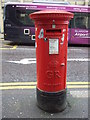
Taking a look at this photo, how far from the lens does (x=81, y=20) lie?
34.4ft

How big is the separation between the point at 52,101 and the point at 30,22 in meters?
8.23

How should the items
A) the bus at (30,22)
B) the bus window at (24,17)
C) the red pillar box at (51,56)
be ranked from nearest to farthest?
1. the red pillar box at (51,56)
2. the bus at (30,22)
3. the bus window at (24,17)

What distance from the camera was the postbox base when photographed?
294cm

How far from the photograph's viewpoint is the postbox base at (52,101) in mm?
2943

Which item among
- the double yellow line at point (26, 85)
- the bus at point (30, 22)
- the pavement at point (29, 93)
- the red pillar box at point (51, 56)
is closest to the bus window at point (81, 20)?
the bus at point (30, 22)

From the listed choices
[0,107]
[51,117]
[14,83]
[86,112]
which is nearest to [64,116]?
[51,117]

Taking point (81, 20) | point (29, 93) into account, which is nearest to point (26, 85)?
point (29, 93)

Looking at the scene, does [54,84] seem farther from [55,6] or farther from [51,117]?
[55,6]

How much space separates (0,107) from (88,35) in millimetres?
8542

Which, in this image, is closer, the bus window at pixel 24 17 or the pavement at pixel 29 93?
the pavement at pixel 29 93

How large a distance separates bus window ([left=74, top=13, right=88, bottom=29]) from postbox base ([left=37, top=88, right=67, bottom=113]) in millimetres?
8087

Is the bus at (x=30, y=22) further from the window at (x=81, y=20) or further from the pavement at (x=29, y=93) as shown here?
the pavement at (x=29, y=93)

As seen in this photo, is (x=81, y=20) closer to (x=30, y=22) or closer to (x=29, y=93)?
(x=30, y=22)

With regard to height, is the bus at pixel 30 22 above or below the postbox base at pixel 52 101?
above
